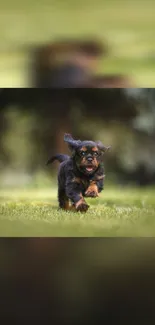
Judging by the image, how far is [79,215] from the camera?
1377 millimetres

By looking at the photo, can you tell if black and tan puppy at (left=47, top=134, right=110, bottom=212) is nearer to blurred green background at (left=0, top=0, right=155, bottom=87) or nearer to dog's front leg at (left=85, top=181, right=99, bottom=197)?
dog's front leg at (left=85, top=181, right=99, bottom=197)

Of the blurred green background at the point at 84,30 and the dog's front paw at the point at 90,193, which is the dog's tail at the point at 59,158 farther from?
the blurred green background at the point at 84,30

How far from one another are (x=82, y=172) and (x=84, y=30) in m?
0.43

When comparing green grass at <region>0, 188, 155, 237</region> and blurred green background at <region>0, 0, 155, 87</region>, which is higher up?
blurred green background at <region>0, 0, 155, 87</region>

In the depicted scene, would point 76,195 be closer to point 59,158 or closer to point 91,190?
point 91,190

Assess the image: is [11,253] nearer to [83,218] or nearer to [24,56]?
[83,218]

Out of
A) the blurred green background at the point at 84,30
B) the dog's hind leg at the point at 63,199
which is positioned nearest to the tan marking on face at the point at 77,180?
the dog's hind leg at the point at 63,199

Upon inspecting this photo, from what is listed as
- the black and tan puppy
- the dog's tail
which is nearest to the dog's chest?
the black and tan puppy

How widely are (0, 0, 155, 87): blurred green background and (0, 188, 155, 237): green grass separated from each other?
1.15 ft

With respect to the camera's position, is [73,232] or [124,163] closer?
[73,232]

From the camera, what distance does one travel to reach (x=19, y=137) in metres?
1.66

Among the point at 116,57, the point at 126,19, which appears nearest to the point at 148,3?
the point at 126,19

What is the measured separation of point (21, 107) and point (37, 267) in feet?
2.20

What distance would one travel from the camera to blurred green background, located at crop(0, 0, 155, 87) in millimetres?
1443
